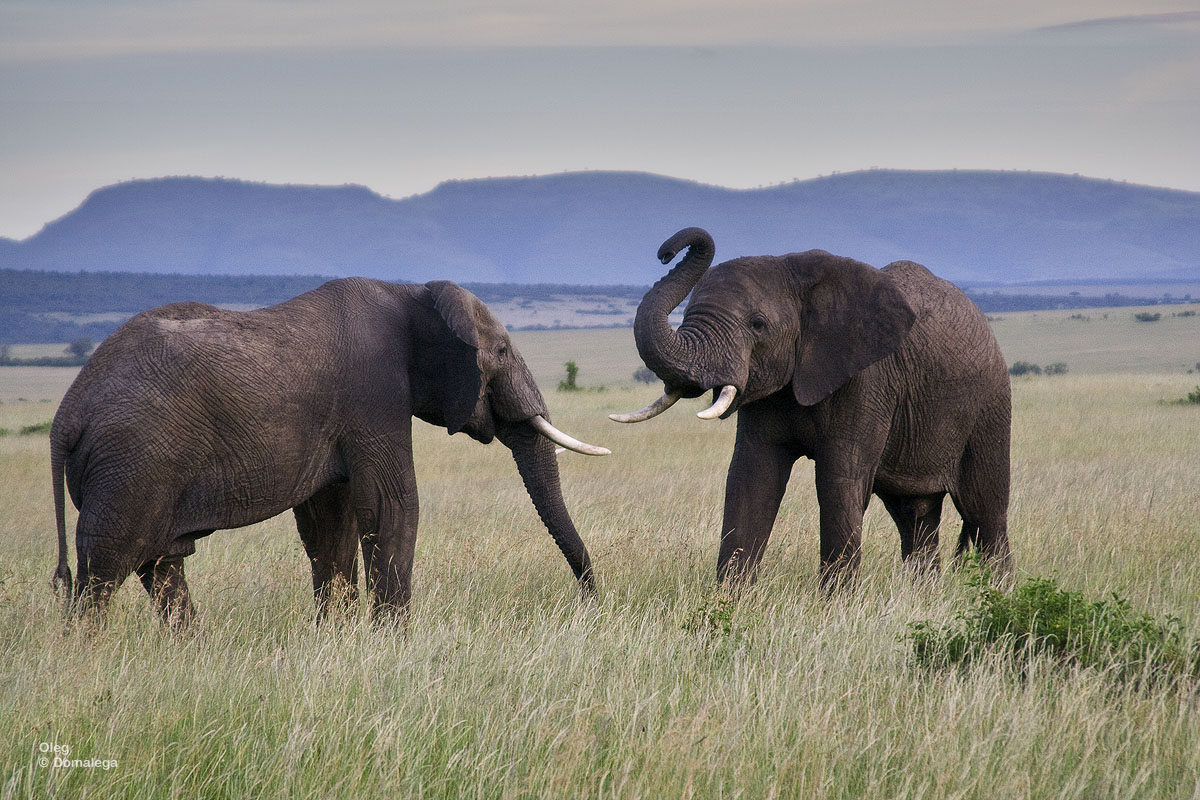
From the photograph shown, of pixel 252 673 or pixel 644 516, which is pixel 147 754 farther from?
pixel 644 516

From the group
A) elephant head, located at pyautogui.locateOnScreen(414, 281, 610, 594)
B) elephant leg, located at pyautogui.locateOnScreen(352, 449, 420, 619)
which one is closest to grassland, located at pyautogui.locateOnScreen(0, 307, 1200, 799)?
elephant leg, located at pyautogui.locateOnScreen(352, 449, 420, 619)

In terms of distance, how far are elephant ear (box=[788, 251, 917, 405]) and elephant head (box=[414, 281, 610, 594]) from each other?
4.35ft

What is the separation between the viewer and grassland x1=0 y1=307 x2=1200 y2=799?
455 centimetres

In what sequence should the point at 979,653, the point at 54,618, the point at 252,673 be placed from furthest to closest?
the point at 54,618, the point at 979,653, the point at 252,673

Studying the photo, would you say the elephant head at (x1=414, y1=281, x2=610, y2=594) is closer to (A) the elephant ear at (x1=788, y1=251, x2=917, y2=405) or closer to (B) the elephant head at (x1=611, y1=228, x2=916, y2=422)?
(B) the elephant head at (x1=611, y1=228, x2=916, y2=422)

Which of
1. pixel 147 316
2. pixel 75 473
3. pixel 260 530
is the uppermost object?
pixel 147 316

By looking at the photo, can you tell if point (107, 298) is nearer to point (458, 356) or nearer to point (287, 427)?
point (458, 356)

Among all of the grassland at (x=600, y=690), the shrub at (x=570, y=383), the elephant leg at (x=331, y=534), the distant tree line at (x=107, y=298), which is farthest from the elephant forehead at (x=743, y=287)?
the distant tree line at (x=107, y=298)

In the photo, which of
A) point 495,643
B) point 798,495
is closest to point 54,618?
point 495,643

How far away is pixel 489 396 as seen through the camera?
782 centimetres

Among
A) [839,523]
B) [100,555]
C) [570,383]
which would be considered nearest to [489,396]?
[839,523]

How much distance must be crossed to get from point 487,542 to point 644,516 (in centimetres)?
268

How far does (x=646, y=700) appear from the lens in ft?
16.9

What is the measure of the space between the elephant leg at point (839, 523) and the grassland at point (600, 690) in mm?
285
